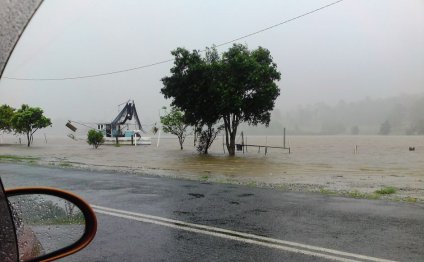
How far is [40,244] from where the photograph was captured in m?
1.31

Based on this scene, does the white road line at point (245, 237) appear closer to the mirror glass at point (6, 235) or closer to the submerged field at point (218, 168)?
the submerged field at point (218, 168)

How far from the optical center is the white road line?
4.29 meters

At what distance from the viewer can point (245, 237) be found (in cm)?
494

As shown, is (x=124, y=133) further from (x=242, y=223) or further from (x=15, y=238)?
(x=242, y=223)

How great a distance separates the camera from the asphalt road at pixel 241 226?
167 inches

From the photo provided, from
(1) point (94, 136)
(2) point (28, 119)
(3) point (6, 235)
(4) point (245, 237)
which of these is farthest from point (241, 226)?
(3) point (6, 235)

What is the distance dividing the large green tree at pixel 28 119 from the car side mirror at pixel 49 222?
371mm

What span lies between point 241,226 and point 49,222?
14.5 ft

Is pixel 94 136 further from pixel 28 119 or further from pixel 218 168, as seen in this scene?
pixel 218 168

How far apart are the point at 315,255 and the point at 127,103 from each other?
3.03 m

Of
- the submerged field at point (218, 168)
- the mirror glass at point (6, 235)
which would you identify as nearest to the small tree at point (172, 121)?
the submerged field at point (218, 168)

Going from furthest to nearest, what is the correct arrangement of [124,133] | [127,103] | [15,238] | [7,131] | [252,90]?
[252,90]
[124,133]
[127,103]
[7,131]
[15,238]

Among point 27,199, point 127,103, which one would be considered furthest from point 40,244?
point 127,103

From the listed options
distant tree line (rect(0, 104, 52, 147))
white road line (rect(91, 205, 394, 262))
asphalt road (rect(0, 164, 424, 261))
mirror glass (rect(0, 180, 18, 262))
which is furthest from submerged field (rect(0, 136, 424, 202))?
white road line (rect(91, 205, 394, 262))
